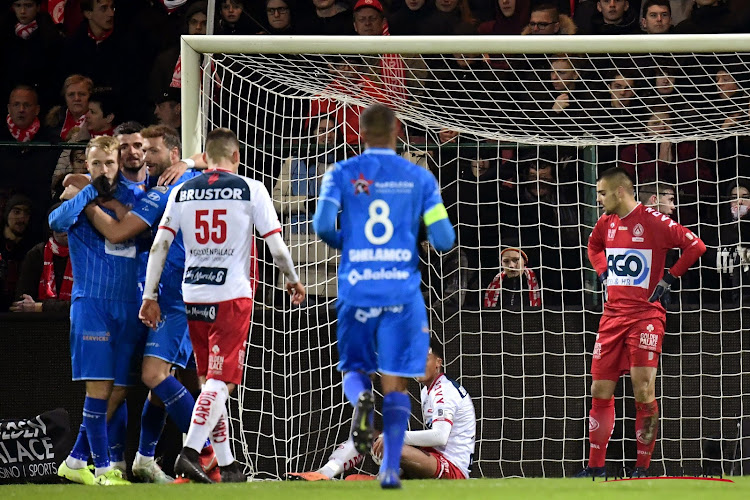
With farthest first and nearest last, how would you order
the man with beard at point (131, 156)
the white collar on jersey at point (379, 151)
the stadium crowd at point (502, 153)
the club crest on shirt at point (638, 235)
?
1. the stadium crowd at point (502, 153)
2. the club crest on shirt at point (638, 235)
3. the man with beard at point (131, 156)
4. the white collar on jersey at point (379, 151)

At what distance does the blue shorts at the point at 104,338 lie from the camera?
657 centimetres

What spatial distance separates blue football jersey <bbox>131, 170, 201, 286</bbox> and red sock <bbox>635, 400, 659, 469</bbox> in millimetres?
3270

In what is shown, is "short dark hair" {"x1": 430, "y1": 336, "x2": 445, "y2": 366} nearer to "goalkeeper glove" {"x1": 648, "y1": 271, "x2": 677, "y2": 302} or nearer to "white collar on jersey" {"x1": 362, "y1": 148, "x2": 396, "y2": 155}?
"goalkeeper glove" {"x1": 648, "y1": 271, "x2": 677, "y2": 302}

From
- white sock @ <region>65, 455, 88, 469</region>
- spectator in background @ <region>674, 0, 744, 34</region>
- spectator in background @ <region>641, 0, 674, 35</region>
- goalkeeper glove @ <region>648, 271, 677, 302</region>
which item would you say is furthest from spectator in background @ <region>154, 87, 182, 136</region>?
spectator in background @ <region>674, 0, 744, 34</region>

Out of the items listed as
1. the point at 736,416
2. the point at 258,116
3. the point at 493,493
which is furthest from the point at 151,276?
the point at 736,416

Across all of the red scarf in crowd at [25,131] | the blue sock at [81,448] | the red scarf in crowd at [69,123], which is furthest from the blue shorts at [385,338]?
the red scarf in crowd at [25,131]

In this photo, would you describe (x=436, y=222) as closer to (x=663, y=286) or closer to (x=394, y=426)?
(x=394, y=426)

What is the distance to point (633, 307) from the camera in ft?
25.2

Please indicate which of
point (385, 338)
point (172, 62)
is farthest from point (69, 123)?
point (385, 338)

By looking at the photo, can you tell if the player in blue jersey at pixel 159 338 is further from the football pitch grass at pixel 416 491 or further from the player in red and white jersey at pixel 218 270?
the football pitch grass at pixel 416 491

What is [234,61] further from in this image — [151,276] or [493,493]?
[493,493]

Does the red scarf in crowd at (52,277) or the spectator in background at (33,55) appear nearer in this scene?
the red scarf in crowd at (52,277)

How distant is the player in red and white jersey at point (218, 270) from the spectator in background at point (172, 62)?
4282 millimetres

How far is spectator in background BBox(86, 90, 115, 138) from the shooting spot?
9.77 m
